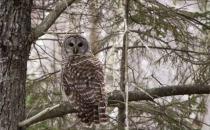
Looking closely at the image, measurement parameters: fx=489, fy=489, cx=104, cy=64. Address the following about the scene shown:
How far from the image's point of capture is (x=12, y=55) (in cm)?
436

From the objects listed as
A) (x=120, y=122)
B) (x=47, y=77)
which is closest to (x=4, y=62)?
(x=47, y=77)

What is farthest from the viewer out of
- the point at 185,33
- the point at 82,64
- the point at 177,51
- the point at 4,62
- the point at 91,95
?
the point at 177,51

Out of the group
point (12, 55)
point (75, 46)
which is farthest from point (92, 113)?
point (75, 46)

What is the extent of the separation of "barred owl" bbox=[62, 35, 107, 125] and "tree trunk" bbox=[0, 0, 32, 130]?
547 millimetres

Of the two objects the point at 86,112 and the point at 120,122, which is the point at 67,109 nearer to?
the point at 86,112

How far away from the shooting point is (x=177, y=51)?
18.7 feet

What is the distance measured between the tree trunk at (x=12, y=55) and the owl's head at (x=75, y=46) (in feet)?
3.48

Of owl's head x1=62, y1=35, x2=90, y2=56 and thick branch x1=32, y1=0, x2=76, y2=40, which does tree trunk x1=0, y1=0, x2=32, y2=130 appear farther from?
owl's head x1=62, y1=35, x2=90, y2=56

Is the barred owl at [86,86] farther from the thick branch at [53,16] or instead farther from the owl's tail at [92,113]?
the thick branch at [53,16]

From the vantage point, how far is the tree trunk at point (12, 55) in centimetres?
436

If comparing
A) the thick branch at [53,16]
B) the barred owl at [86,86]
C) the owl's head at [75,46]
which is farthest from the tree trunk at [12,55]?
the owl's head at [75,46]

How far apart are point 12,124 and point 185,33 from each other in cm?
215

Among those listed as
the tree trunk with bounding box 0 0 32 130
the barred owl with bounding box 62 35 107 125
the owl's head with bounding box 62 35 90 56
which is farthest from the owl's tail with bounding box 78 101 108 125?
the owl's head with bounding box 62 35 90 56

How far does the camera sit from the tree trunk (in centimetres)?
436
